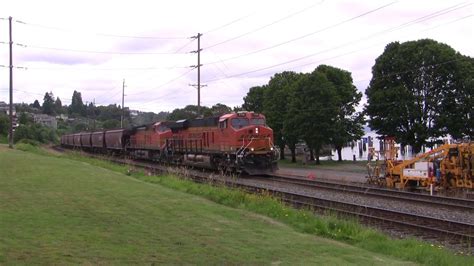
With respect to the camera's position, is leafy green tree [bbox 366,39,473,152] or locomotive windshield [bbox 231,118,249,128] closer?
locomotive windshield [bbox 231,118,249,128]

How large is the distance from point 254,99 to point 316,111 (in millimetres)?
20195

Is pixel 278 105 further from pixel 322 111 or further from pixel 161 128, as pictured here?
pixel 161 128

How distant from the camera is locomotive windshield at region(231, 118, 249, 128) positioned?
3116 cm

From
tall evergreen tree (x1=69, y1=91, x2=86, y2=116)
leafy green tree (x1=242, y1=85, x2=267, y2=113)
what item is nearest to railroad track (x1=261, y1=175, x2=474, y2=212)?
leafy green tree (x1=242, y1=85, x2=267, y2=113)

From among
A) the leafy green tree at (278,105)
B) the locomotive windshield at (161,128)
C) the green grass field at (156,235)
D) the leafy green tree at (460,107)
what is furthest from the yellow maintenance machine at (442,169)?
the leafy green tree at (278,105)

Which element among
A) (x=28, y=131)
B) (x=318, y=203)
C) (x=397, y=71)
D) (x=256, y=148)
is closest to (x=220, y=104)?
(x=28, y=131)

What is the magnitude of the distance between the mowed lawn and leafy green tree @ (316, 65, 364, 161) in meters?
37.1

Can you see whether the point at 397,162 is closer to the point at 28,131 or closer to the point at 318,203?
the point at 318,203

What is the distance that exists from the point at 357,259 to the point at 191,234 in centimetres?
294

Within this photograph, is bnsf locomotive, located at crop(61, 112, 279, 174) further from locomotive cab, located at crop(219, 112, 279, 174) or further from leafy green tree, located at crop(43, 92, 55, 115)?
leafy green tree, located at crop(43, 92, 55, 115)

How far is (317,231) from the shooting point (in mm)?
11070

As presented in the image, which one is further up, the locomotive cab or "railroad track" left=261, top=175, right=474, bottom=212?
the locomotive cab

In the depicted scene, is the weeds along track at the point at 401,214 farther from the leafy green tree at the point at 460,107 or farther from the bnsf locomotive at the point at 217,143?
the leafy green tree at the point at 460,107

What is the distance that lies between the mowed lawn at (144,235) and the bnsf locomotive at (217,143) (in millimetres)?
16567
